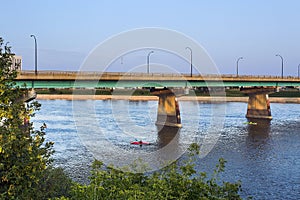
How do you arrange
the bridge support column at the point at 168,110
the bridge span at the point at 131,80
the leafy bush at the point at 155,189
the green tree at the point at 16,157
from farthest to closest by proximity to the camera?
the bridge support column at the point at 168,110 → the bridge span at the point at 131,80 → the green tree at the point at 16,157 → the leafy bush at the point at 155,189

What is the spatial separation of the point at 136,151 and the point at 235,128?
3669cm

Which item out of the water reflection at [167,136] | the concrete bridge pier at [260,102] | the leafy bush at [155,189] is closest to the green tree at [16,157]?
the leafy bush at [155,189]

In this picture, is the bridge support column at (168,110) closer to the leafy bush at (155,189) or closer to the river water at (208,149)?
the river water at (208,149)

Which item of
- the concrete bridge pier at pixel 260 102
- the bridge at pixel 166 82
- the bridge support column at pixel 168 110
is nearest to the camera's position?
the bridge at pixel 166 82

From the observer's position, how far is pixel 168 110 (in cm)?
9681

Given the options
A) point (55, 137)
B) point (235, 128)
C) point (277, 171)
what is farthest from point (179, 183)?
point (235, 128)

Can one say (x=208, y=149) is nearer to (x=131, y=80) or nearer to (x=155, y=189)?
(x=131, y=80)

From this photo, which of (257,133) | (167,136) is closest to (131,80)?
(167,136)

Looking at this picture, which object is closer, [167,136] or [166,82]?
[167,136]

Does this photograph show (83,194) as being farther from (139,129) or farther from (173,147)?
(139,129)

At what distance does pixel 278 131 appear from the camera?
85.1 meters

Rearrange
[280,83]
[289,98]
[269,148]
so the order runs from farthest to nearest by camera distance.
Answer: [289,98] < [280,83] < [269,148]

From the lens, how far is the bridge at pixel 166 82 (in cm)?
6194

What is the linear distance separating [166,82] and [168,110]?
12.6 m
